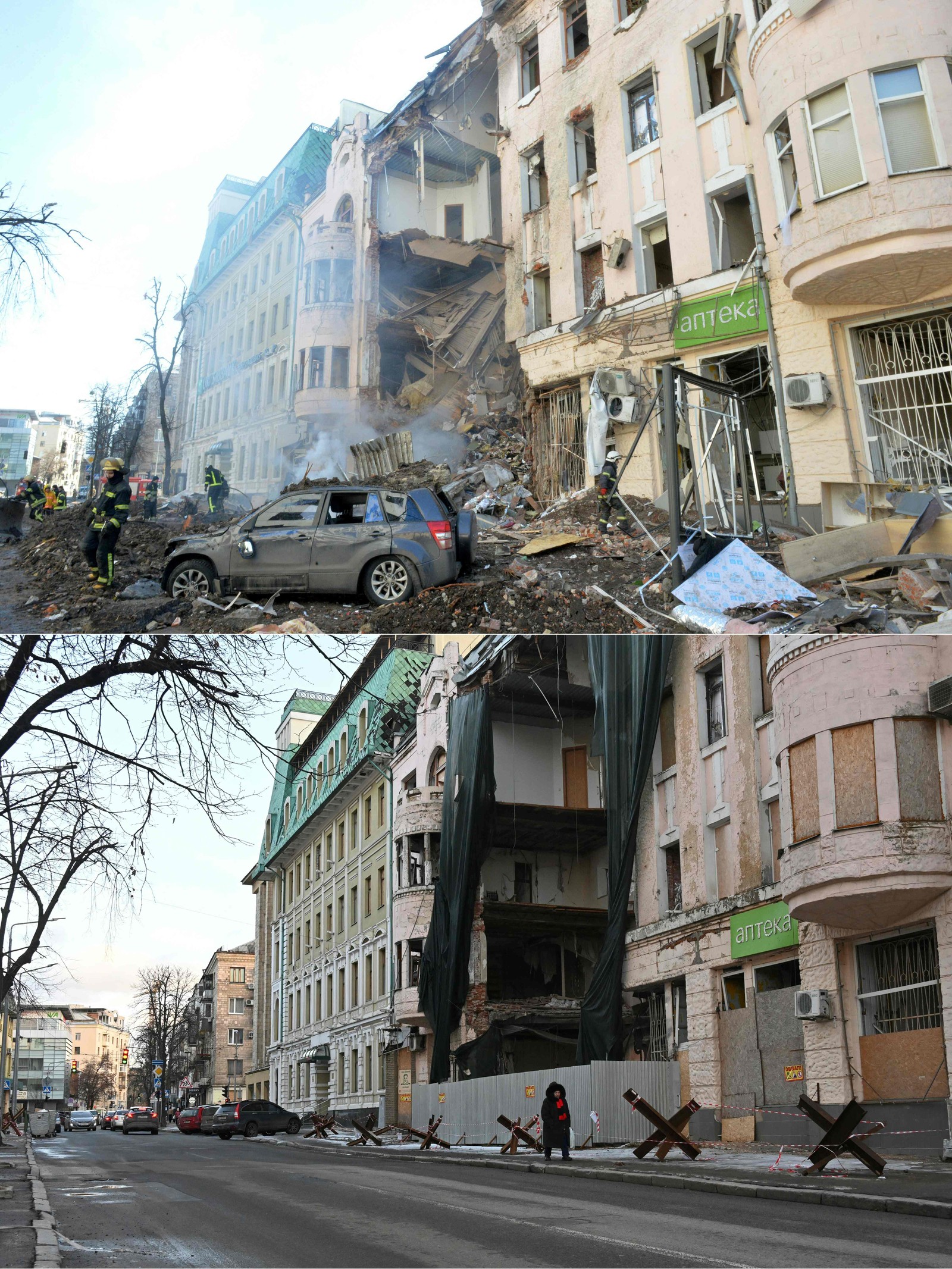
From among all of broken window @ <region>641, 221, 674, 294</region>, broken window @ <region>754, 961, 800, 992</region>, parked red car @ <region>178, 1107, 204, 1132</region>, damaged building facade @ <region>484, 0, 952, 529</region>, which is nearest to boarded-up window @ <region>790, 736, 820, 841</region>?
broken window @ <region>754, 961, 800, 992</region>

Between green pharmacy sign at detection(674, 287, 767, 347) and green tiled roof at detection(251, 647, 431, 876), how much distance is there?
7.93ft

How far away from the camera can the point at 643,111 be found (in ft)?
22.4

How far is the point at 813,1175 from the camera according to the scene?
846 centimetres

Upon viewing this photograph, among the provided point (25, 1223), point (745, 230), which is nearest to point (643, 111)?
point (745, 230)

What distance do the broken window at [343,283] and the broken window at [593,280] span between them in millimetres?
1395

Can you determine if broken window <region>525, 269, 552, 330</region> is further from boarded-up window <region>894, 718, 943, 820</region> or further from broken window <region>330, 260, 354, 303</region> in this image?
boarded-up window <region>894, 718, 943, 820</region>

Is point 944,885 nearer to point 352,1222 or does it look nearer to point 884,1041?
point 884,1041

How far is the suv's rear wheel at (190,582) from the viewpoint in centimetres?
548

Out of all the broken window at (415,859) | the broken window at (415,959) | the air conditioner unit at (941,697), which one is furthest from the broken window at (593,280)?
the broken window at (415,959)

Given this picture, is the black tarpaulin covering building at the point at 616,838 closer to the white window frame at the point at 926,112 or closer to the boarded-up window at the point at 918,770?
the boarded-up window at the point at 918,770

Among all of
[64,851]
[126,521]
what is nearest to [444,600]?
[126,521]

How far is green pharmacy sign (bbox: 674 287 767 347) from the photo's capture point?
252 inches

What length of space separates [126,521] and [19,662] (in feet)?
5.42

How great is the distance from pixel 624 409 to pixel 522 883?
12466mm
